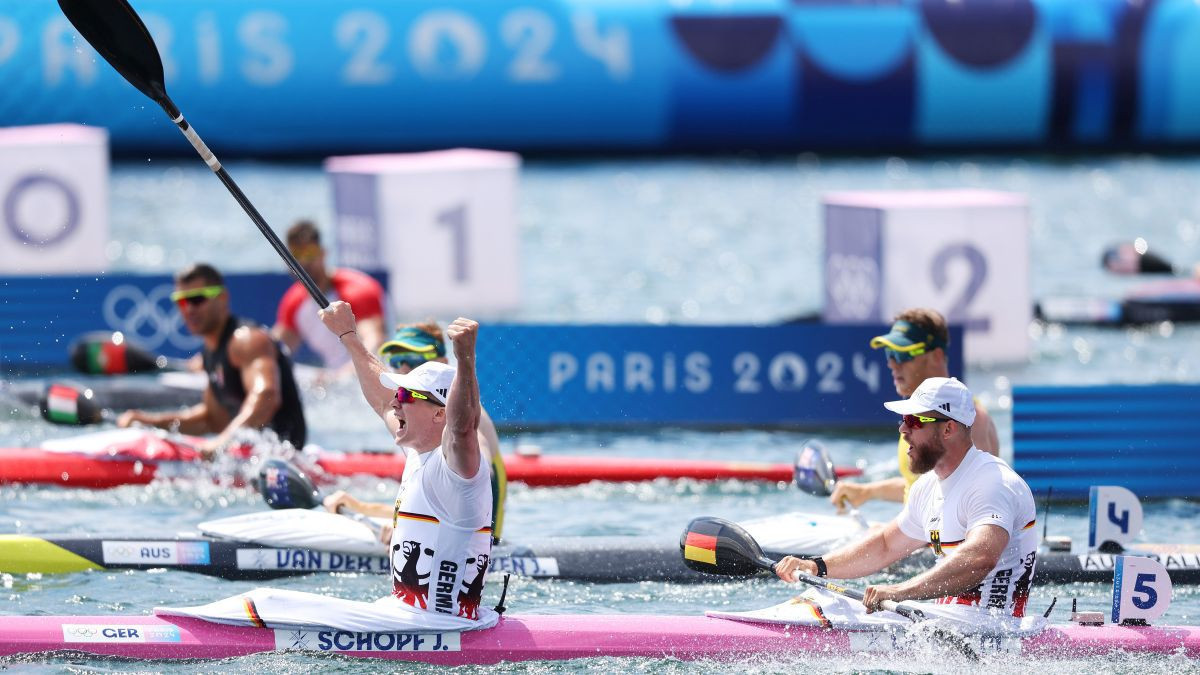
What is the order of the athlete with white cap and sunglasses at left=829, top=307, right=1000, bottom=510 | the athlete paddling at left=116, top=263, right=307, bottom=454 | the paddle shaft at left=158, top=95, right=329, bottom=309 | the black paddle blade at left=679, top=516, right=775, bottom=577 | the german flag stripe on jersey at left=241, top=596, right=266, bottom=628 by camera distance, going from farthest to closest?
the athlete paddling at left=116, top=263, right=307, bottom=454, the athlete with white cap and sunglasses at left=829, top=307, right=1000, bottom=510, the paddle shaft at left=158, top=95, right=329, bottom=309, the black paddle blade at left=679, top=516, right=775, bottom=577, the german flag stripe on jersey at left=241, top=596, right=266, bottom=628

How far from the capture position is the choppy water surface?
360 inches

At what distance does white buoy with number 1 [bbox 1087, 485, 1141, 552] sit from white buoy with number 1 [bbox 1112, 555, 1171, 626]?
1.65m

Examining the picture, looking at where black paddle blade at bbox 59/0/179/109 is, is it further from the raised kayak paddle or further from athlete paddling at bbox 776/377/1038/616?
athlete paddling at bbox 776/377/1038/616

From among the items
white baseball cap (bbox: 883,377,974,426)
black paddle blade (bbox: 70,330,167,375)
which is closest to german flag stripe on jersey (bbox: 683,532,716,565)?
white baseball cap (bbox: 883,377,974,426)

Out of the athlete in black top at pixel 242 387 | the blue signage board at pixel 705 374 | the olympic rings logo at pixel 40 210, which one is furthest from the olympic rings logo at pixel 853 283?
the olympic rings logo at pixel 40 210

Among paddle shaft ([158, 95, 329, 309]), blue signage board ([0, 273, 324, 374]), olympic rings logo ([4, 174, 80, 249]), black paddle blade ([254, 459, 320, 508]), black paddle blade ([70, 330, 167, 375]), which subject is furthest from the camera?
olympic rings logo ([4, 174, 80, 249])

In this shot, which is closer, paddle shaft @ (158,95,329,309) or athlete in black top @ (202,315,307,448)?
paddle shaft @ (158,95,329,309)

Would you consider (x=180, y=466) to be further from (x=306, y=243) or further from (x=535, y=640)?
(x=535, y=640)

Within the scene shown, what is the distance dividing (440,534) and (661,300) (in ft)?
43.3

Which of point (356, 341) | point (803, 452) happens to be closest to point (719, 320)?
point (803, 452)

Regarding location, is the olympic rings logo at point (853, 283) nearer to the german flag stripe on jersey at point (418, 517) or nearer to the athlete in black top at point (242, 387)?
the athlete in black top at point (242, 387)

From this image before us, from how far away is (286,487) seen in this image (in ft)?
30.8

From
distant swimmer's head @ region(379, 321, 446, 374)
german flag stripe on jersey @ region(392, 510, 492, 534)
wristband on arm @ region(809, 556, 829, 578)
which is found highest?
distant swimmer's head @ region(379, 321, 446, 374)

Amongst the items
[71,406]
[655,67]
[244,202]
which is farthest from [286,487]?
[655,67]
